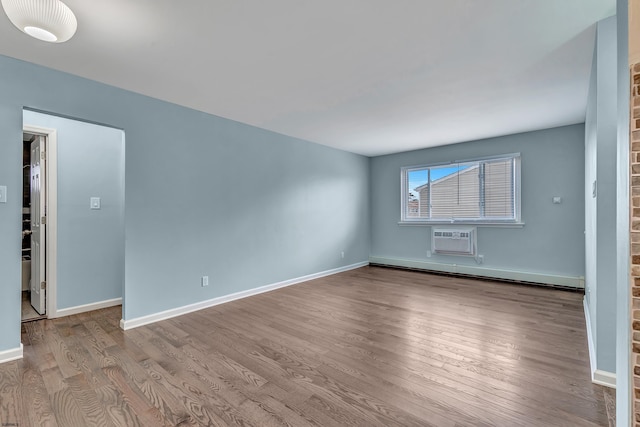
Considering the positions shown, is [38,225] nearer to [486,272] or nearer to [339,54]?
[339,54]

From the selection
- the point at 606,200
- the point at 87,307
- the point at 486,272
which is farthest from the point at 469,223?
the point at 87,307

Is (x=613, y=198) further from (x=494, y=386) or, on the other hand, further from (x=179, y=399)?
(x=179, y=399)

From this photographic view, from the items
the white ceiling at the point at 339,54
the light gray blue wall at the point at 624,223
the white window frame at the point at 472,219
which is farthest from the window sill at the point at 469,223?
the light gray blue wall at the point at 624,223

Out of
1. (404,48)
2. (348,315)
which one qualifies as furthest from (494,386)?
(404,48)

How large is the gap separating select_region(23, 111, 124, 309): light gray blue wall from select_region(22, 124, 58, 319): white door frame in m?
0.04

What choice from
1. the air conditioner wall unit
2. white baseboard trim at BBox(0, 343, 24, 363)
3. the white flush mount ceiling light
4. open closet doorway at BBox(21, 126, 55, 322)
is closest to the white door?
open closet doorway at BBox(21, 126, 55, 322)

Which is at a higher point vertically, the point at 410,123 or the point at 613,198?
the point at 410,123

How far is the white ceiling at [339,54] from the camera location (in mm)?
1809

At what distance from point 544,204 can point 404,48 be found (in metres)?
3.72

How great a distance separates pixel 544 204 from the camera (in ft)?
14.5

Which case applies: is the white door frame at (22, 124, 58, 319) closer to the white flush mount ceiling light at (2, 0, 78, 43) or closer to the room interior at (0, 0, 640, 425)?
the room interior at (0, 0, 640, 425)

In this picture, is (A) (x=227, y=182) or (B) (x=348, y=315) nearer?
(B) (x=348, y=315)

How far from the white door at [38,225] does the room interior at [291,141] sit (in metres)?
0.15

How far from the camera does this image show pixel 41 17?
4.92ft
